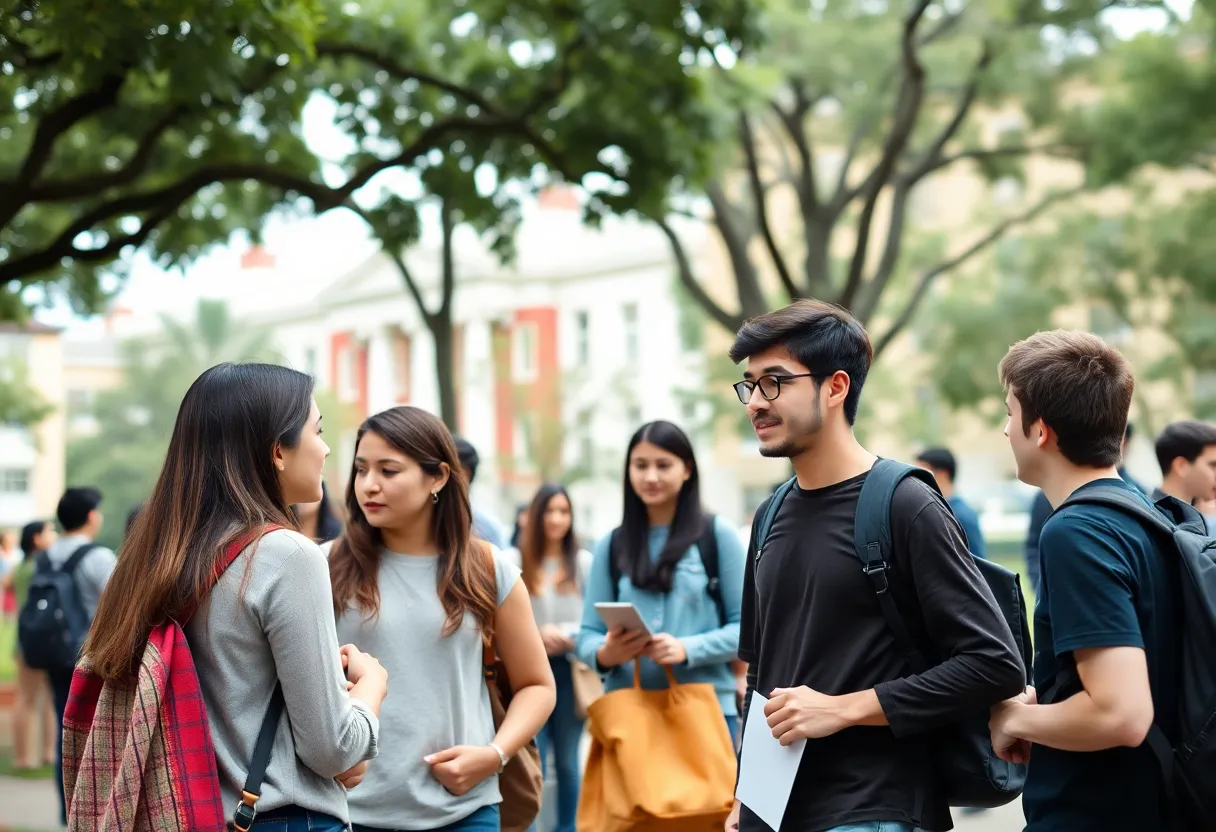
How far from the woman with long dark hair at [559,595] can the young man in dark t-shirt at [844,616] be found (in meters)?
4.51

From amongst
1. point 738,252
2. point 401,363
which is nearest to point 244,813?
point 738,252

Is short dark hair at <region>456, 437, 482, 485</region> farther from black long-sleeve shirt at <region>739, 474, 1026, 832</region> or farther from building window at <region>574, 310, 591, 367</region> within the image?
building window at <region>574, 310, 591, 367</region>

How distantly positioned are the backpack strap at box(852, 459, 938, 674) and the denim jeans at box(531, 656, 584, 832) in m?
4.80

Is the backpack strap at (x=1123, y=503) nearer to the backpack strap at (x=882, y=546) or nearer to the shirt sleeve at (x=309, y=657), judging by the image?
Result: the backpack strap at (x=882, y=546)

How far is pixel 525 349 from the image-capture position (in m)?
61.6

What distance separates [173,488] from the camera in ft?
9.92

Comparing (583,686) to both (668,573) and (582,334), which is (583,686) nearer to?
(668,573)

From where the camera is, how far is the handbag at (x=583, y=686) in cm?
754

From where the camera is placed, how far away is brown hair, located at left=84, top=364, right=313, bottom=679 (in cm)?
289

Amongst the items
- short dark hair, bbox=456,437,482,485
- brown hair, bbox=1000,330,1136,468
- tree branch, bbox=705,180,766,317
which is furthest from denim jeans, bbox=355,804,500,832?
tree branch, bbox=705,180,766,317

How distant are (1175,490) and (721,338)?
4138cm

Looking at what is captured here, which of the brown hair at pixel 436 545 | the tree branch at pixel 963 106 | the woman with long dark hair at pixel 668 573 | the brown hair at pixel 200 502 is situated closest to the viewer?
the brown hair at pixel 200 502

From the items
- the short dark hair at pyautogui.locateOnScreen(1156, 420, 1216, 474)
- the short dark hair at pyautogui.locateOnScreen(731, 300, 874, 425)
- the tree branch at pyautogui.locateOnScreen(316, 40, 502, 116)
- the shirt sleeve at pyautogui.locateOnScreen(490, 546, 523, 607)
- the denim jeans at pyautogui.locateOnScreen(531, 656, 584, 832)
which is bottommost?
the denim jeans at pyautogui.locateOnScreen(531, 656, 584, 832)

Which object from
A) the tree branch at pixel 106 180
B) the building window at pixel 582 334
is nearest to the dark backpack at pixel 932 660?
the tree branch at pixel 106 180
